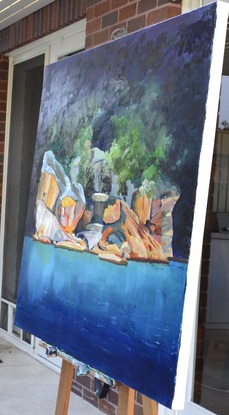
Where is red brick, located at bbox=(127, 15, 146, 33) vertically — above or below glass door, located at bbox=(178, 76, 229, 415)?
above

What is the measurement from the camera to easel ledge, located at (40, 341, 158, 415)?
265 cm

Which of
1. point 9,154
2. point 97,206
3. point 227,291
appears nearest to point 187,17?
point 97,206

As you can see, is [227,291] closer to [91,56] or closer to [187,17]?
[91,56]

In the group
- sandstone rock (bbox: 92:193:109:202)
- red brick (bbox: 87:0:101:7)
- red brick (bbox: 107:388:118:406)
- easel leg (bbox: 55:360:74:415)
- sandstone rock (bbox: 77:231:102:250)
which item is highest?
red brick (bbox: 87:0:101:7)

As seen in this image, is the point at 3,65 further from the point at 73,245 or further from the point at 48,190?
the point at 73,245

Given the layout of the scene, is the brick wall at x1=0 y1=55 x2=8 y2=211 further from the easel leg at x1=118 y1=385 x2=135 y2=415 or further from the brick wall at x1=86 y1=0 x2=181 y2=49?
the easel leg at x1=118 y1=385 x2=135 y2=415

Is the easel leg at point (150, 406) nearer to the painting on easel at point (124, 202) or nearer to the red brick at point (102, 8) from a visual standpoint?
the painting on easel at point (124, 202)

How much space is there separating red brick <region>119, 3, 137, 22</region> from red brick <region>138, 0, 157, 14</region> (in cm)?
5

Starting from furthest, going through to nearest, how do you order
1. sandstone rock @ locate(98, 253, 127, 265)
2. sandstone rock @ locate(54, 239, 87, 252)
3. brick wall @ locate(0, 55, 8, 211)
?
brick wall @ locate(0, 55, 8, 211) < sandstone rock @ locate(54, 239, 87, 252) < sandstone rock @ locate(98, 253, 127, 265)

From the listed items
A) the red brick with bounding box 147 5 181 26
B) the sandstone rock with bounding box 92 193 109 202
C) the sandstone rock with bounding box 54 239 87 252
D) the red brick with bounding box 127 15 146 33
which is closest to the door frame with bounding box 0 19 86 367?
the red brick with bounding box 127 15 146 33

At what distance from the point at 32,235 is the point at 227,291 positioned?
0.97 meters

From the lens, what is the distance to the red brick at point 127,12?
4129mm

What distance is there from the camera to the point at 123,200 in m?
2.63

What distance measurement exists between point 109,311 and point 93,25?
2408 mm
